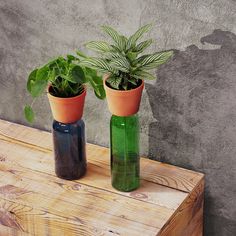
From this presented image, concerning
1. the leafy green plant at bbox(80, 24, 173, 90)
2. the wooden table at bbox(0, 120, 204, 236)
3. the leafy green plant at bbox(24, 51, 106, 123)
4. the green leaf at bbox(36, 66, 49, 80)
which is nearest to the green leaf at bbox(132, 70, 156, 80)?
the leafy green plant at bbox(80, 24, 173, 90)

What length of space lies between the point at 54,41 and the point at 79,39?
0.29 ft

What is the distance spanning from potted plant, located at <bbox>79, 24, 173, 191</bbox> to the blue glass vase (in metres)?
0.11

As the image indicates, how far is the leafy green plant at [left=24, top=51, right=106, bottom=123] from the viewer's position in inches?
Answer: 65.2

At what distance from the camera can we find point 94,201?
1.73 m

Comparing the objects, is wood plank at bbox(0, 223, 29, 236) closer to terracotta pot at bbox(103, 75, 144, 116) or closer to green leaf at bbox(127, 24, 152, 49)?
terracotta pot at bbox(103, 75, 144, 116)

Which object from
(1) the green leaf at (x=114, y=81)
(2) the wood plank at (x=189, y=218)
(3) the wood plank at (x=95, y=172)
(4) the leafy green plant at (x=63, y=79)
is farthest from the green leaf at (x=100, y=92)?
(2) the wood plank at (x=189, y=218)

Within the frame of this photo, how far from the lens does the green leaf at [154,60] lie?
5.32 ft

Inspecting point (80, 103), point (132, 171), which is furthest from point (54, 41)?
point (132, 171)

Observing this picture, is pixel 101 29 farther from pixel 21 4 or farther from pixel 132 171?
pixel 132 171

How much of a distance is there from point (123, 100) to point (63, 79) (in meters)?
0.18

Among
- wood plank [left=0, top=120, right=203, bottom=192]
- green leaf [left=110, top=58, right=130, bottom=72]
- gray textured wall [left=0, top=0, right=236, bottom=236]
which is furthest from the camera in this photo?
wood plank [left=0, top=120, right=203, bottom=192]

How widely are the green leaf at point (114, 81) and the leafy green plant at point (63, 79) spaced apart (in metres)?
0.07

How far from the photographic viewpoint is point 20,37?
1.97m

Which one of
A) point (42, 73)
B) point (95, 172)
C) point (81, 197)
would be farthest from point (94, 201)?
point (42, 73)
